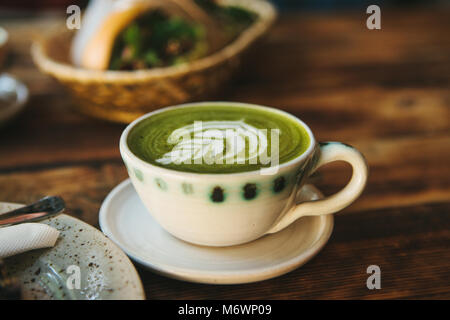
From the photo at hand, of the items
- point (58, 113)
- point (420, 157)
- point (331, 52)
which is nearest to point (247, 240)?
point (420, 157)

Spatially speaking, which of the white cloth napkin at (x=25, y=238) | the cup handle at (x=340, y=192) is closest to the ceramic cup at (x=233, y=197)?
the cup handle at (x=340, y=192)

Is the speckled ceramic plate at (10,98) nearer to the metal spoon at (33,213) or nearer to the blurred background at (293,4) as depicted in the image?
the metal spoon at (33,213)

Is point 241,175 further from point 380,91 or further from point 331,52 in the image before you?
point 331,52

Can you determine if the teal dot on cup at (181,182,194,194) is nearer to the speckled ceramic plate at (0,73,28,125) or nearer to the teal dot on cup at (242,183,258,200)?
the teal dot on cup at (242,183,258,200)

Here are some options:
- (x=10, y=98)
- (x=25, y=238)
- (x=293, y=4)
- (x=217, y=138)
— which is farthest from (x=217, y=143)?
(x=293, y=4)

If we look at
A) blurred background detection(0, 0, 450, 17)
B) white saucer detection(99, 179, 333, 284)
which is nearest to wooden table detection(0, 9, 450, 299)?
white saucer detection(99, 179, 333, 284)

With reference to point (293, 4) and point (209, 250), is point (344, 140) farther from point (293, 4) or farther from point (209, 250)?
point (293, 4)
